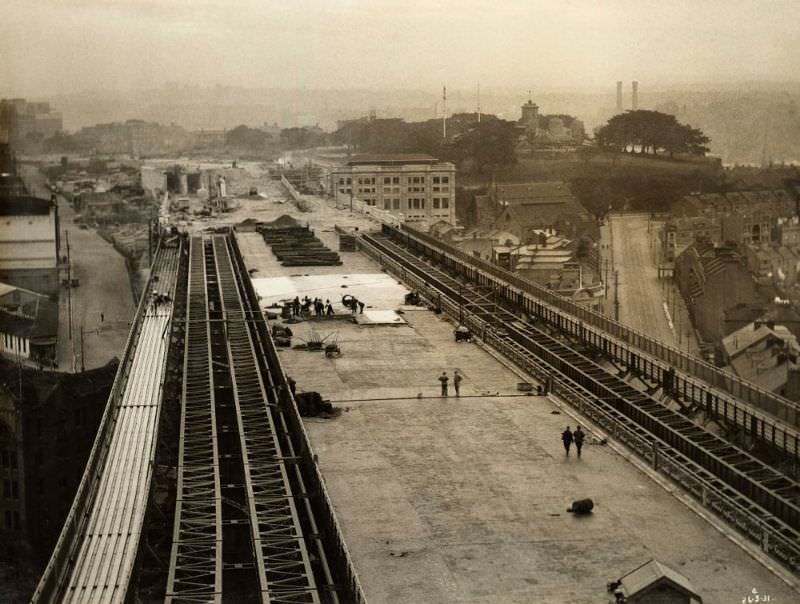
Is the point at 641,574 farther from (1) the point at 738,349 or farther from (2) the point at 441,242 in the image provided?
(2) the point at 441,242

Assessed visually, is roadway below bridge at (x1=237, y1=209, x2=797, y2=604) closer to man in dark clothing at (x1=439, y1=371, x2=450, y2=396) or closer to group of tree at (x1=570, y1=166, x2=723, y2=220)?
man in dark clothing at (x1=439, y1=371, x2=450, y2=396)

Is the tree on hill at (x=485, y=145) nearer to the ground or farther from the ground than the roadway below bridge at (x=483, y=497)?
farther from the ground

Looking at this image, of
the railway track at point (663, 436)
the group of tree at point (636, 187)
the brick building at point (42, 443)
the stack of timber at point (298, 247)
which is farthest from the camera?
the stack of timber at point (298, 247)

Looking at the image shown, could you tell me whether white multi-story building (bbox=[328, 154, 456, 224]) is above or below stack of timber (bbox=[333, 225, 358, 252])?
above

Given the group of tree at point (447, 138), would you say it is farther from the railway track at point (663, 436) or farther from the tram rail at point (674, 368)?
the railway track at point (663, 436)

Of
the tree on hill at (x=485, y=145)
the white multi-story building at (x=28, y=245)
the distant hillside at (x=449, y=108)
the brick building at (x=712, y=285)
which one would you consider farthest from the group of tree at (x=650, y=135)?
the white multi-story building at (x=28, y=245)

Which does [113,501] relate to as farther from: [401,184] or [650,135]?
[401,184]

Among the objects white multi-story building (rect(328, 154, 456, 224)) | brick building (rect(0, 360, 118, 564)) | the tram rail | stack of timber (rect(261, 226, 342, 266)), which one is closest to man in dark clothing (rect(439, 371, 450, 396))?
the tram rail

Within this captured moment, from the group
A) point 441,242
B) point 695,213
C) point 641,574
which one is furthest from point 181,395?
point 441,242
